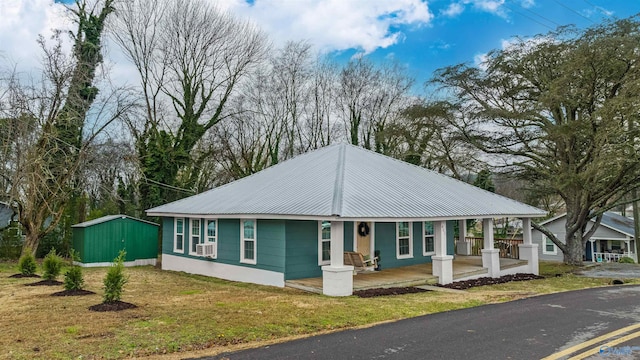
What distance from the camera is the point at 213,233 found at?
51.4ft

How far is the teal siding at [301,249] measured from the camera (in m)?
12.6

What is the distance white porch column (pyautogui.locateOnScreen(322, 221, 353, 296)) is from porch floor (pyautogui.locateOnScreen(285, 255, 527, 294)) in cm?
61

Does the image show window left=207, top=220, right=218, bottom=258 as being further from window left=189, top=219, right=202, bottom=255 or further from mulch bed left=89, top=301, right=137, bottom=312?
mulch bed left=89, top=301, right=137, bottom=312

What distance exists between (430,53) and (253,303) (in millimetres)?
23043

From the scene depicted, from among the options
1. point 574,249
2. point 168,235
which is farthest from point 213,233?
point 574,249

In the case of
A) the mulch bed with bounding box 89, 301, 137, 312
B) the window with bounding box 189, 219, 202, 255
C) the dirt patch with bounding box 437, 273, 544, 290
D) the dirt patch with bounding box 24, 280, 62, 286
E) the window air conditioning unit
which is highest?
the window with bounding box 189, 219, 202, 255

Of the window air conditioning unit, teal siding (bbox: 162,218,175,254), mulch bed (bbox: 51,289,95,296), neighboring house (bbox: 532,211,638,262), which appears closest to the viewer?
mulch bed (bbox: 51,289,95,296)

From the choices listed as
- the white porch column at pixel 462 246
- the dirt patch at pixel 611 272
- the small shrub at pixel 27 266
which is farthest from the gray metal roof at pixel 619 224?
the small shrub at pixel 27 266

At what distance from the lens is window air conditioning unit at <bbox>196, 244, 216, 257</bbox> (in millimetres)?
15031

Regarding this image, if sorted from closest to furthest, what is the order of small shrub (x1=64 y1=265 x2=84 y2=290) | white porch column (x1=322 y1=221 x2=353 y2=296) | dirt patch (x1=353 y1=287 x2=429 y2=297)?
small shrub (x1=64 y1=265 x2=84 y2=290), white porch column (x1=322 y1=221 x2=353 y2=296), dirt patch (x1=353 y1=287 x2=429 y2=297)

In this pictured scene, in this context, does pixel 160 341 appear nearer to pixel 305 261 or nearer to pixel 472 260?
pixel 305 261

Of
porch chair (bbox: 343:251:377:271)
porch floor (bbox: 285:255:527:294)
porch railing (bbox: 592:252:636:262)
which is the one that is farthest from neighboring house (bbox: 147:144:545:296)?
porch railing (bbox: 592:252:636:262)

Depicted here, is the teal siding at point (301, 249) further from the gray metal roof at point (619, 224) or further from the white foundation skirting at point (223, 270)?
the gray metal roof at point (619, 224)

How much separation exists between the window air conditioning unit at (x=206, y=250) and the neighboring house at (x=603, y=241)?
93.8ft
